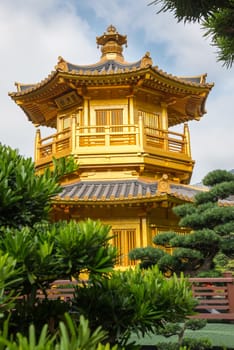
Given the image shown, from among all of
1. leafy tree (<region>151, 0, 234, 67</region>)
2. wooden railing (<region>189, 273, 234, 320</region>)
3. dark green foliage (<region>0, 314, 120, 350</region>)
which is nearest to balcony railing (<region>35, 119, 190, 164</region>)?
wooden railing (<region>189, 273, 234, 320</region>)

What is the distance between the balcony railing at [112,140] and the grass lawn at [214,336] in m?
6.17

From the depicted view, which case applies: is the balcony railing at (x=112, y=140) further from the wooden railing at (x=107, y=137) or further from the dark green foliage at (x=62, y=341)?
the dark green foliage at (x=62, y=341)

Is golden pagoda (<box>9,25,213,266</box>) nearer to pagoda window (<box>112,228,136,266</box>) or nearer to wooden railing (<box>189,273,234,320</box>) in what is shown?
pagoda window (<box>112,228,136,266</box>)

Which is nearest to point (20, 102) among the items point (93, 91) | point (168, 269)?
point (93, 91)

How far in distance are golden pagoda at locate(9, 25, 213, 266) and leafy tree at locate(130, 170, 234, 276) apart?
6.51 feet

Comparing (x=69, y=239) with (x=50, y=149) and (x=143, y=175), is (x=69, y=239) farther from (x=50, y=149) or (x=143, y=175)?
(x=50, y=149)

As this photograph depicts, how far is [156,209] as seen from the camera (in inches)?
472

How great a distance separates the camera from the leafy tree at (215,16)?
165 inches

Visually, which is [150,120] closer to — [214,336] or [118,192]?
[118,192]

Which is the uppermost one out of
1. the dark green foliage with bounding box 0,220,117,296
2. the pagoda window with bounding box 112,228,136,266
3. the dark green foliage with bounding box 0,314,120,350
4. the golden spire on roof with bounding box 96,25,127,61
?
the golden spire on roof with bounding box 96,25,127,61

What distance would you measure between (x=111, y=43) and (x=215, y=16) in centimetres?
1258

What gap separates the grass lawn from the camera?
6.40 metres

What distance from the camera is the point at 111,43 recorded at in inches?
648

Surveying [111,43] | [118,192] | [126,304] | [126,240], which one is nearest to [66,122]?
[111,43]
